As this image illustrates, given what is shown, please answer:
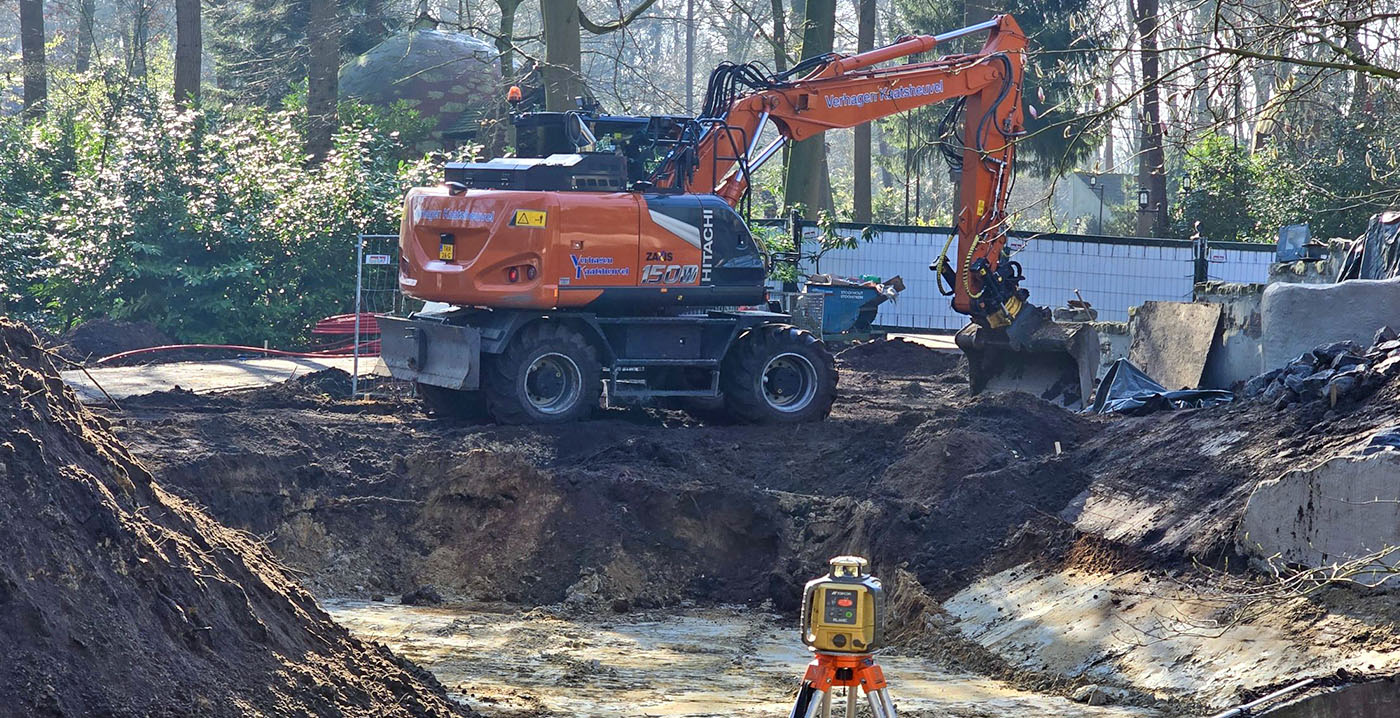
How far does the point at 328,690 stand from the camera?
18.0 ft

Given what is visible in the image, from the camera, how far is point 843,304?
2222cm

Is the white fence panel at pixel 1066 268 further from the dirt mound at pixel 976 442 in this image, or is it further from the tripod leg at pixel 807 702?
the tripod leg at pixel 807 702

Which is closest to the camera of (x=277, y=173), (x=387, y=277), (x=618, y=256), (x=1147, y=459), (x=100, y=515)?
(x=100, y=515)

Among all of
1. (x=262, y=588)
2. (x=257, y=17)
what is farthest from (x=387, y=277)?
(x=257, y=17)

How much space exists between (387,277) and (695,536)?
8.16 meters

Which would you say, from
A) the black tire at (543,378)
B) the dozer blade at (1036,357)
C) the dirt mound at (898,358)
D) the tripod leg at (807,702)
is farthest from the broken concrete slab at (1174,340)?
the tripod leg at (807,702)

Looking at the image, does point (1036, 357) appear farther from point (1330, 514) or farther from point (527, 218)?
point (1330, 514)

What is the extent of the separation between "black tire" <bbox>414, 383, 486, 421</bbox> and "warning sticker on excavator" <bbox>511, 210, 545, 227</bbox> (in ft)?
6.44

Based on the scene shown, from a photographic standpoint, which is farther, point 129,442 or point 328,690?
point 129,442

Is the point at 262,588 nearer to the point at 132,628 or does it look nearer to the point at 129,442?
the point at 132,628

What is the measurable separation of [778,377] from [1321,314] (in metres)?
4.98

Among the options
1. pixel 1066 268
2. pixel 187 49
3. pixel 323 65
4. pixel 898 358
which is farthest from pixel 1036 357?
pixel 187 49

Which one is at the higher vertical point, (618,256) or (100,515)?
(618,256)

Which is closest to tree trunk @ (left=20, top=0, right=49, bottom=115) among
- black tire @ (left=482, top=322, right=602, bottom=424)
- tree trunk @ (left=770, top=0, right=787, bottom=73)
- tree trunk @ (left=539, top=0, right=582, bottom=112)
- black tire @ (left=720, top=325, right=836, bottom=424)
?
tree trunk @ (left=539, top=0, right=582, bottom=112)
